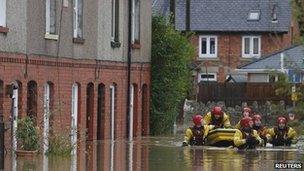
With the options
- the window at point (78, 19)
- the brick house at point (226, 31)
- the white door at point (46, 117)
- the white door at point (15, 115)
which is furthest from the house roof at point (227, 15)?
the white door at point (15, 115)

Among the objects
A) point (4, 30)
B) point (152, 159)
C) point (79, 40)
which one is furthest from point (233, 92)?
point (4, 30)

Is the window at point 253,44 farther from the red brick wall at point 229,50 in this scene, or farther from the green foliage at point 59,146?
the green foliage at point 59,146

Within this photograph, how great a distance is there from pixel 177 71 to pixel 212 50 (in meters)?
34.6

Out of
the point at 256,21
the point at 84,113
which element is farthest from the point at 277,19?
the point at 84,113

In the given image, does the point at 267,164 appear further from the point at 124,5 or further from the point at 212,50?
the point at 212,50

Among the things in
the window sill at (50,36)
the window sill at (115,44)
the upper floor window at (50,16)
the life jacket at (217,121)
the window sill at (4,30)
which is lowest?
the life jacket at (217,121)

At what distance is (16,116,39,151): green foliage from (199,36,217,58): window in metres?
50.2

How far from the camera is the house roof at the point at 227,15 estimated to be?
71.9 metres

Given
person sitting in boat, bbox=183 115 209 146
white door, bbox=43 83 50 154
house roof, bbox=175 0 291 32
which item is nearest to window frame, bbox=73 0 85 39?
white door, bbox=43 83 50 154

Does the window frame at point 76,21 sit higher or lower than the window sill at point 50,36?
higher

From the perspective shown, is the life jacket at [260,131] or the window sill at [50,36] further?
the life jacket at [260,131]

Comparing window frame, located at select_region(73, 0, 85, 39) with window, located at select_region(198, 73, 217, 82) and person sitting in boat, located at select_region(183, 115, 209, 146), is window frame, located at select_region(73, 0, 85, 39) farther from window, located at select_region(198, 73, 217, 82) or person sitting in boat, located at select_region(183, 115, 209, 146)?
window, located at select_region(198, 73, 217, 82)

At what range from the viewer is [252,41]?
2876 inches

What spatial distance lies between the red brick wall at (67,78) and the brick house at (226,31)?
1322 inches
